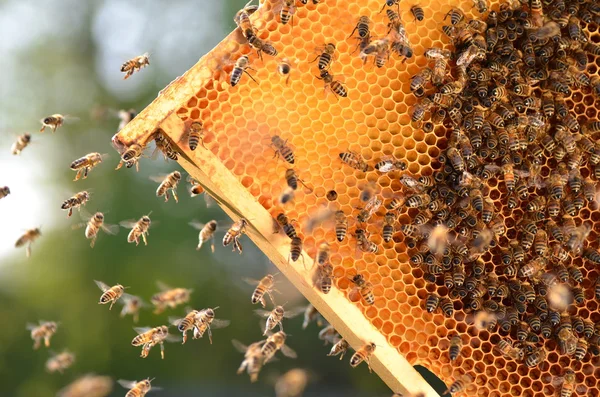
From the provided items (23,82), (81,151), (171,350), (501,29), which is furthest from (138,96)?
(501,29)

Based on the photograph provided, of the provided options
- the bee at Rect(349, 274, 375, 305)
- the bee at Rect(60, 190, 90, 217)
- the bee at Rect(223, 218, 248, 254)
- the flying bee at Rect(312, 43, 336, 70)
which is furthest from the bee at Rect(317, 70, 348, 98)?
the bee at Rect(60, 190, 90, 217)

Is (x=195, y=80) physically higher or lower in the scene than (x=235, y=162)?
higher

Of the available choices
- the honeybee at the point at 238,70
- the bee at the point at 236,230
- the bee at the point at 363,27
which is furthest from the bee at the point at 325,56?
the bee at the point at 236,230

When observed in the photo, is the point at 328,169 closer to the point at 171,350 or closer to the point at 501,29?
the point at 501,29

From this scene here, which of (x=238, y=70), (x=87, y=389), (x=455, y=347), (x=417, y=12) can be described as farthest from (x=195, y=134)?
(x=87, y=389)

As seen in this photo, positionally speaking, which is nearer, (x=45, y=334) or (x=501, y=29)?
(x=501, y=29)

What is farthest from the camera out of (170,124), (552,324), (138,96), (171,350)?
(138,96)

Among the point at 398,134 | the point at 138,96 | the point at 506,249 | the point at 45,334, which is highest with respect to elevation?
the point at 138,96

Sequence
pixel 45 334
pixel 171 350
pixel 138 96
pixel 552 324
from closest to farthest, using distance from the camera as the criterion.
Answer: pixel 552 324, pixel 45 334, pixel 171 350, pixel 138 96
